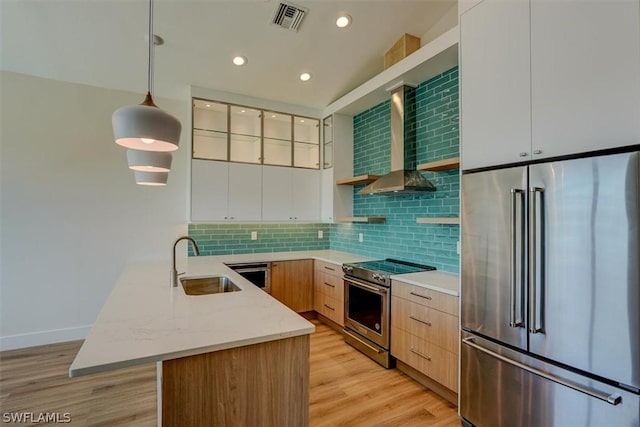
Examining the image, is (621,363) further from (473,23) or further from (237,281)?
(237,281)

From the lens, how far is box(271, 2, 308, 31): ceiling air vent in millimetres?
2744

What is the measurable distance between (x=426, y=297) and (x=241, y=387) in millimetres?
1689

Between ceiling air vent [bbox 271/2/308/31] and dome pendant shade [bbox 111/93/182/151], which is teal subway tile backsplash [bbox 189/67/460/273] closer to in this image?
ceiling air vent [bbox 271/2/308/31]

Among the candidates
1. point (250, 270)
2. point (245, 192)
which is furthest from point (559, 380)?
point (245, 192)

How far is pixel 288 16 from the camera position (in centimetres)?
284

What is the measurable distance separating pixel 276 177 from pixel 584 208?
3.37 m

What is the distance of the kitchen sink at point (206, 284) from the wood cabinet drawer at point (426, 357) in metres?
1.61

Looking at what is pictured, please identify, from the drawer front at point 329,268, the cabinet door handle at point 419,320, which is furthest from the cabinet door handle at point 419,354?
the drawer front at point 329,268

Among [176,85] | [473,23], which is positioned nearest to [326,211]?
[176,85]

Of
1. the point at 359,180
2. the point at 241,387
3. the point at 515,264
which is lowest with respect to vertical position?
the point at 241,387

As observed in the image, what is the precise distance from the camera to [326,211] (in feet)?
14.5

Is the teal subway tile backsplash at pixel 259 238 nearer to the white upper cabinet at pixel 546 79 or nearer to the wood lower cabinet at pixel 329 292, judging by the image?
the wood lower cabinet at pixel 329 292

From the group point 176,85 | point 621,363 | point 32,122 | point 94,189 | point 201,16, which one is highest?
point 201,16

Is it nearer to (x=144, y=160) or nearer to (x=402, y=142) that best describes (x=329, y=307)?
(x=402, y=142)
